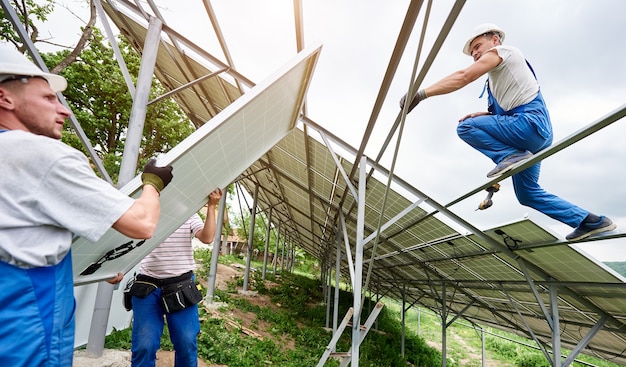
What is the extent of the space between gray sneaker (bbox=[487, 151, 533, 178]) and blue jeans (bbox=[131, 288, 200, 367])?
2.96 meters

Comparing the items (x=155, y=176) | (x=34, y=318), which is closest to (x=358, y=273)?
(x=155, y=176)

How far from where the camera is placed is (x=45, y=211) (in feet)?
3.43

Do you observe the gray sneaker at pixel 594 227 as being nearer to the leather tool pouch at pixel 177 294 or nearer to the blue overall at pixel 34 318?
the leather tool pouch at pixel 177 294

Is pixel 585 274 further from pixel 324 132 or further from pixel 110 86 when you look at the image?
pixel 110 86

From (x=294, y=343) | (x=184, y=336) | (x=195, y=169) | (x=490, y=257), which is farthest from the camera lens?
(x=294, y=343)

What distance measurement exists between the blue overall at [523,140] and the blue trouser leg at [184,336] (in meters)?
3.04

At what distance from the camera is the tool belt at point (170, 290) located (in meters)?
2.70

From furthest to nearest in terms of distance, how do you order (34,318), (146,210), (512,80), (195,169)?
1. (512,80)
2. (195,169)
3. (146,210)
4. (34,318)

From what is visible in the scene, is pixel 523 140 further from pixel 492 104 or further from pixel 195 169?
pixel 195 169

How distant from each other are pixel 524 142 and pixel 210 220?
2.74m

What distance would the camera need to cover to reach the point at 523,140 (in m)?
2.65

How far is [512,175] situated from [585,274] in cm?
275

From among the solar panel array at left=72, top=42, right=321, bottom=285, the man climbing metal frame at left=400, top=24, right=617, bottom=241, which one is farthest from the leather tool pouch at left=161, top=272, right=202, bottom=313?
the man climbing metal frame at left=400, top=24, right=617, bottom=241

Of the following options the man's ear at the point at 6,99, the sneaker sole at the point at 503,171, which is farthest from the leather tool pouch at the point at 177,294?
the sneaker sole at the point at 503,171
